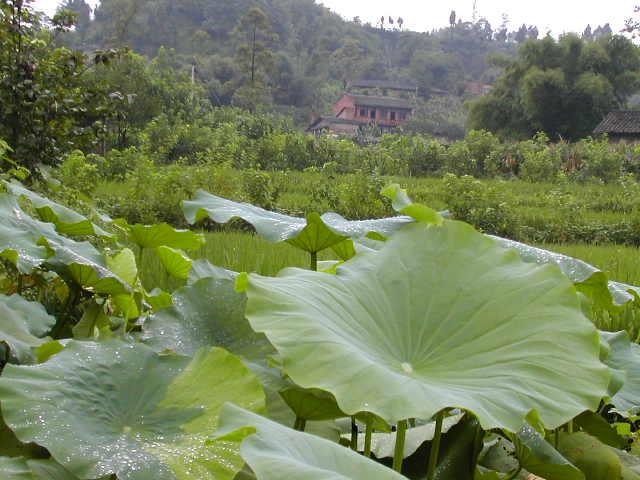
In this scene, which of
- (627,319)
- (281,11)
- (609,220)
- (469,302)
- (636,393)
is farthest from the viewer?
(281,11)

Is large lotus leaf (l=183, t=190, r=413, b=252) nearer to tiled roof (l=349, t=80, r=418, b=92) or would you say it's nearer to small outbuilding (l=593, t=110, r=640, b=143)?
small outbuilding (l=593, t=110, r=640, b=143)

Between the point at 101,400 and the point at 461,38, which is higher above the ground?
the point at 461,38

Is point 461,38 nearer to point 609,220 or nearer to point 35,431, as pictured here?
point 609,220

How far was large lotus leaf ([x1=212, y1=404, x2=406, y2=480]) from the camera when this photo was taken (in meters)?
0.34

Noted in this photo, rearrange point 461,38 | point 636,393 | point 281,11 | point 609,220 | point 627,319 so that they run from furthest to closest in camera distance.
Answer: point 461,38 → point 281,11 → point 609,220 → point 627,319 → point 636,393

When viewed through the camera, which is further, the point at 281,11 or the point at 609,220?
the point at 281,11

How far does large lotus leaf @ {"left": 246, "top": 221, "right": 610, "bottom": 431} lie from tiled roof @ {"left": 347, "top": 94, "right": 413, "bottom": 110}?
3825 cm

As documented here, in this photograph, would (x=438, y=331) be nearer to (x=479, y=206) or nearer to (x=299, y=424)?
(x=299, y=424)

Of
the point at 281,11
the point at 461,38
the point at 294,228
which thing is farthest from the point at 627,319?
the point at 461,38

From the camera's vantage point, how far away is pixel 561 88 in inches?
835

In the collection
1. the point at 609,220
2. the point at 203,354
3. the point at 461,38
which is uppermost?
the point at 461,38

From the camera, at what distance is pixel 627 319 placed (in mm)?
2152

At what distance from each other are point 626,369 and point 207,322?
48 centimetres

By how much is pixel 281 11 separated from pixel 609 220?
4491 cm
